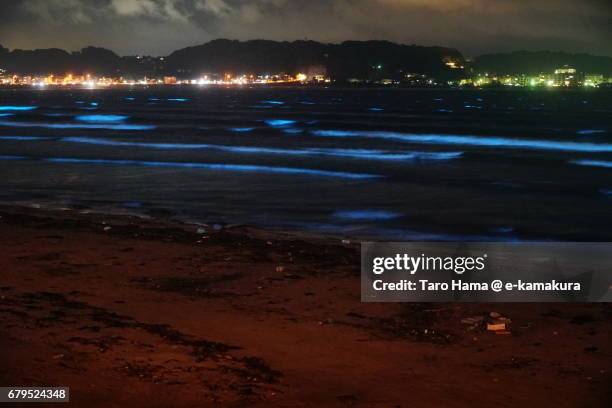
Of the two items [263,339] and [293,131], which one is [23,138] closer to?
[293,131]

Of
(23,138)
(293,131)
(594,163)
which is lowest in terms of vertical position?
(594,163)

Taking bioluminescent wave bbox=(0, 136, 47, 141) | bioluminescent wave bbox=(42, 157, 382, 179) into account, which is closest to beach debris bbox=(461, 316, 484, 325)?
bioluminescent wave bbox=(42, 157, 382, 179)

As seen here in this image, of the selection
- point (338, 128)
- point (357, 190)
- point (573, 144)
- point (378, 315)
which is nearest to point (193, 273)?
point (378, 315)

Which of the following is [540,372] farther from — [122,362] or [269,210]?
[269,210]

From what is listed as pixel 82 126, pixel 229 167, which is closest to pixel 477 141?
pixel 229 167

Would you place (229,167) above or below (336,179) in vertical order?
above

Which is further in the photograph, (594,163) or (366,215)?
(594,163)

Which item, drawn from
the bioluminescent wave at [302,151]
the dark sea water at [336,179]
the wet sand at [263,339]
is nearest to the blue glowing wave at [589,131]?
the dark sea water at [336,179]

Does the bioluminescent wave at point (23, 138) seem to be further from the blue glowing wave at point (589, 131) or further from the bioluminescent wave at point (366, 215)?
the blue glowing wave at point (589, 131)
